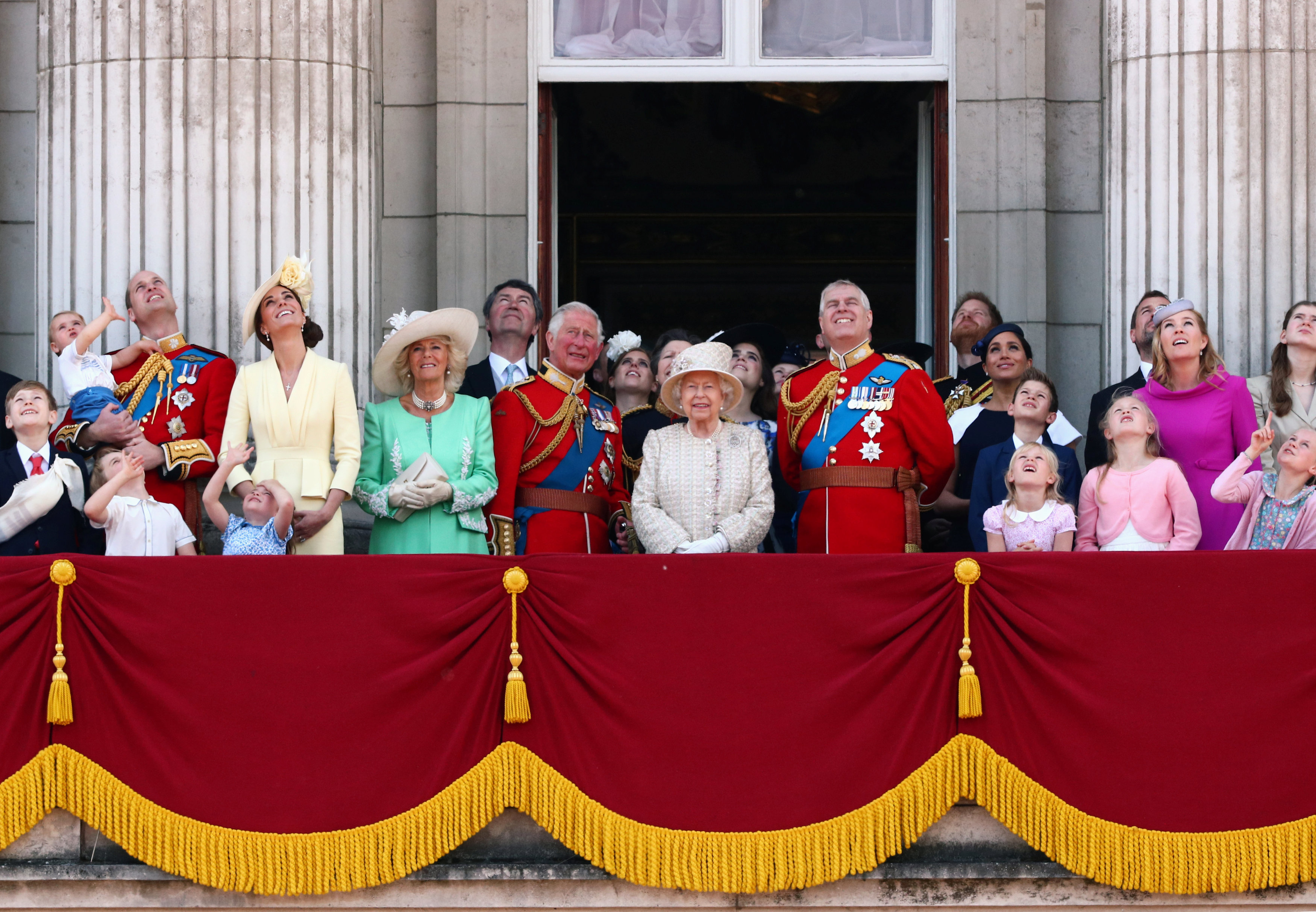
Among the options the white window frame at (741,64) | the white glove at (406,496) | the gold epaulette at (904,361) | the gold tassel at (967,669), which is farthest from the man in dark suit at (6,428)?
the gold tassel at (967,669)

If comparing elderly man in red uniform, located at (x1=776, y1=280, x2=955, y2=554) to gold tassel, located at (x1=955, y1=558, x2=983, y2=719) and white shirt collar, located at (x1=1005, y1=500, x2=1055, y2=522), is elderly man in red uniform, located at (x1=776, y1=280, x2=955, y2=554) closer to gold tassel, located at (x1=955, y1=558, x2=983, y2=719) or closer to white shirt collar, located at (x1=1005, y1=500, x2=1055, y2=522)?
white shirt collar, located at (x1=1005, y1=500, x2=1055, y2=522)

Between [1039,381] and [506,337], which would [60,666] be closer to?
[506,337]

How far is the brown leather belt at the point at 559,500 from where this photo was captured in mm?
7117

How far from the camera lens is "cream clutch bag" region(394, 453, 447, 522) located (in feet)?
22.4

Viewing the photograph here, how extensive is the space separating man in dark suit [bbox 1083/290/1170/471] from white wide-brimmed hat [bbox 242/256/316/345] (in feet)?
10.9

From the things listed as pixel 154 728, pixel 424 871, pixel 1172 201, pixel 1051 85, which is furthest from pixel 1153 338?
pixel 154 728

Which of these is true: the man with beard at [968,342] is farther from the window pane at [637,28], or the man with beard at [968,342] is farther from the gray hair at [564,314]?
the window pane at [637,28]

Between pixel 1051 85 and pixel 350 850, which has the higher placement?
pixel 1051 85

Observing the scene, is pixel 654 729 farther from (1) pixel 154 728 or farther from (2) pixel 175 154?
(2) pixel 175 154

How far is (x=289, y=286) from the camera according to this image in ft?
23.4

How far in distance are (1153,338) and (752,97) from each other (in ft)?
27.9

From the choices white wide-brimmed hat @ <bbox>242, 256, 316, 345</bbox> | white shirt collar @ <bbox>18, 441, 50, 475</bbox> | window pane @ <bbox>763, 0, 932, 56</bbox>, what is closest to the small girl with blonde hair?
white wide-brimmed hat @ <bbox>242, 256, 316, 345</bbox>

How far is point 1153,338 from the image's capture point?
291 inches

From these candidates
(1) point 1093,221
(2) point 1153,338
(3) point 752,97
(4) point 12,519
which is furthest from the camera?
(3) point 752,97
